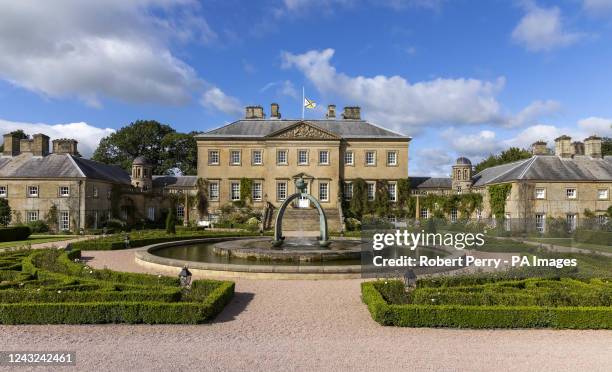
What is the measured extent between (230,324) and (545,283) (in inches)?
306

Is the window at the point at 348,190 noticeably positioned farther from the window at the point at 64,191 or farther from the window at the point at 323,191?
the window at the point at 64,191

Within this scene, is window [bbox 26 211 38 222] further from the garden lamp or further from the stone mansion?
Answer: the garden lamp

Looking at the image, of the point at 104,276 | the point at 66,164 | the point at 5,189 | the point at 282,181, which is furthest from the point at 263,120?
the point at 104,276

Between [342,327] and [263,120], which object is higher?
[263,120]

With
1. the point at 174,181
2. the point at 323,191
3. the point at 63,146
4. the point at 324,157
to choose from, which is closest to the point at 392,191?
the point at 323,191

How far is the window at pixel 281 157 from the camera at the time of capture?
40312 millimetres

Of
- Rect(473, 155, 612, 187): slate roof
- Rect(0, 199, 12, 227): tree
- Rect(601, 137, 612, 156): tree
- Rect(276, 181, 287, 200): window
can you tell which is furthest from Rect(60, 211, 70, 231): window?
Rect(601, 137, 612, 156): tree

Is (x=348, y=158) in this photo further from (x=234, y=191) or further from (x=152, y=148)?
(x=152, y=148)

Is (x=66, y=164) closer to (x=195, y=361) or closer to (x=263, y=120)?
(x=263, y=120)

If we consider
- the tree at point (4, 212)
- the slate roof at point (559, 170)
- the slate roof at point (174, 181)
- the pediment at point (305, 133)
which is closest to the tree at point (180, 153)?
the slate roof at point (174, 181)

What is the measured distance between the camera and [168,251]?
2011 cm

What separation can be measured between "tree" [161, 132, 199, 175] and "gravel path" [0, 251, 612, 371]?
186ft

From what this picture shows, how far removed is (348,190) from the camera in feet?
135

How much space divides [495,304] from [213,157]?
3490 centimetres
